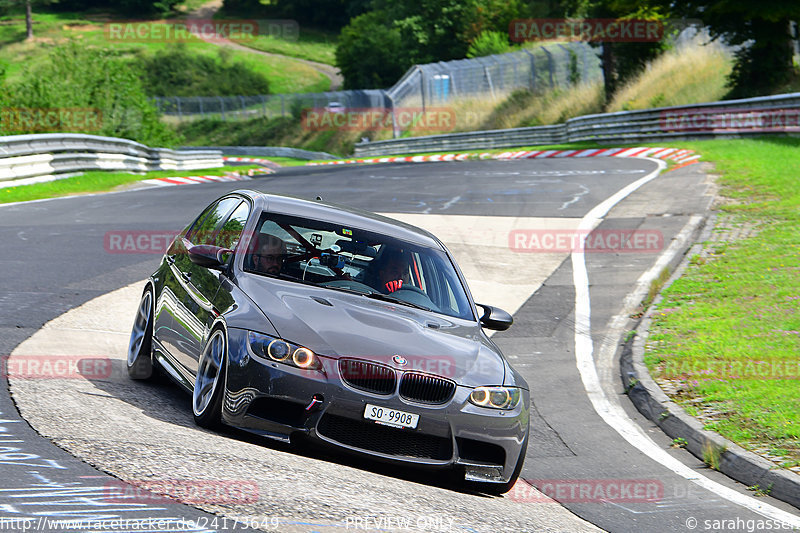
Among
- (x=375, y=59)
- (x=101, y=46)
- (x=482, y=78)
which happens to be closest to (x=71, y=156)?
(x=482, y=78)

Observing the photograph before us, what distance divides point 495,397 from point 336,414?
1.07 metres

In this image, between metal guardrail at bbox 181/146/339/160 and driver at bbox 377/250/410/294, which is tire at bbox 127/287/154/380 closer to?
driver at bbox 377/250/410/294

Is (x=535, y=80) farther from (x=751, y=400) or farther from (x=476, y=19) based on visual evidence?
(x=751, y=400)

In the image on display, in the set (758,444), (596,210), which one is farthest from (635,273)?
(758,444)

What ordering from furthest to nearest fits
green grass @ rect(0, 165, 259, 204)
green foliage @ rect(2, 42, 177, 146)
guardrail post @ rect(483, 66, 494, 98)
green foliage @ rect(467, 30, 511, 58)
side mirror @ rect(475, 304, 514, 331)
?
green foliage @ rect(467, 30, 511, 58) → guardrail post @ rect(483, 66, 494, 98) → green foliage @ rect(2, 42, 177, 146) → green grass @ rect(0, 165, 259, 204) → side mirror @ rect(475, 304, 514, 331)

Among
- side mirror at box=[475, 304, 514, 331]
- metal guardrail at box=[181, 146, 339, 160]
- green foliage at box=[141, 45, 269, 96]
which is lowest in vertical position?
metal guardrail at box=[181, 146, 339, 160]

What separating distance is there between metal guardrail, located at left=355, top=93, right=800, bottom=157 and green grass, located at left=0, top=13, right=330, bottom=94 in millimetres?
55721

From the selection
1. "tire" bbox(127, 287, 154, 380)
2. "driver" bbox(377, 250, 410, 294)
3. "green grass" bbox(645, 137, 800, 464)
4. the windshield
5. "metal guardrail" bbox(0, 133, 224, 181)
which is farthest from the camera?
"metal guardrail" bbox(0, 133, 224, 181)

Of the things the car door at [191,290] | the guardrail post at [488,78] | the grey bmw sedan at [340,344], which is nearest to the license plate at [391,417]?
the grey bmw sedan at [340,344]

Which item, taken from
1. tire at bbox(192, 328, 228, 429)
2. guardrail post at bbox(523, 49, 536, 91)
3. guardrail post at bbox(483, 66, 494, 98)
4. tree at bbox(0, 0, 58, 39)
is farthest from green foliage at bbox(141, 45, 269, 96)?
tire at bbox(192, 328, 228, 429)

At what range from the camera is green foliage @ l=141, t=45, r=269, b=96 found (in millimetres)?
94438

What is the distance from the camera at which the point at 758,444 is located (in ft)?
24.6

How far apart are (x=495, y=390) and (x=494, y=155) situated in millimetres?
32655

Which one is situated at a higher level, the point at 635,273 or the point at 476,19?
the point at 476,19
